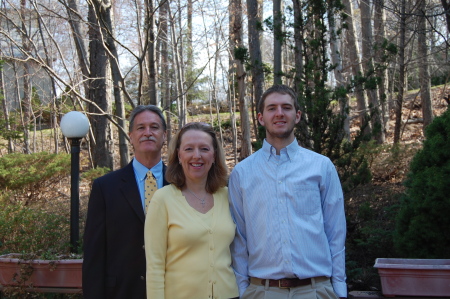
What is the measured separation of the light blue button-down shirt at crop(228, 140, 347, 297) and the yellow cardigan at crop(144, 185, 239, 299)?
0.54 ft

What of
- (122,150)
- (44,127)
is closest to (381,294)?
(122,150)

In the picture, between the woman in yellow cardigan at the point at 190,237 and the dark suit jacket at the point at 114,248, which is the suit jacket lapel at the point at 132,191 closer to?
the dark suit jacket at the point at 114,248

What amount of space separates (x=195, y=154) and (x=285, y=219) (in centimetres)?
57

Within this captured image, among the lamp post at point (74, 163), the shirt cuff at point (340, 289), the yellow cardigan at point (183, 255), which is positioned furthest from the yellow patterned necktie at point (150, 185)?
the lamp post at point (74, 163)

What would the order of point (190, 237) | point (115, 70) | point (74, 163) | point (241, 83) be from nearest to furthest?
point (190, 237) < point (74, 163) < point (115, 70) < point (241, 83)

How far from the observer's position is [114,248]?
263 cm

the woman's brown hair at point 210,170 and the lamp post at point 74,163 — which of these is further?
the lamp post at point 74,163

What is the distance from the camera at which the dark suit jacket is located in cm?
260

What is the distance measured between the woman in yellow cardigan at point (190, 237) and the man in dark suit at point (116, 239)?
0.27 metres

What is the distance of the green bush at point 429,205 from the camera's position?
3967 millimetres

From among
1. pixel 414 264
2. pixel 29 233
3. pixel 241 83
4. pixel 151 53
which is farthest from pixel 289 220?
pixel 241 83

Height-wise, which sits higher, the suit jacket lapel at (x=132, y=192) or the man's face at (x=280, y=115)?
the man's face at (x=280, y=115)

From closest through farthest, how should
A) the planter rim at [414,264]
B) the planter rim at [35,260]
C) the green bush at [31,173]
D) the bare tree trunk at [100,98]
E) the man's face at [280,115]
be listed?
the man's face at [280,115] < the planter rim at [414,264] < the planter rim at [35,260] < the bare tree trunk at [100,98] < the green bush at [31,173]

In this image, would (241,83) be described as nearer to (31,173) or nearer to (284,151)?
(31,173)
